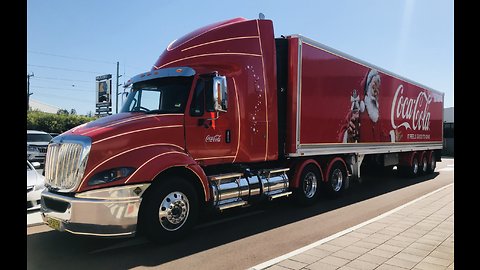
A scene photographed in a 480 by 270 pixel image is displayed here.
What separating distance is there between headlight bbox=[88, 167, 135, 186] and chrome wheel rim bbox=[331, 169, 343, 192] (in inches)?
244

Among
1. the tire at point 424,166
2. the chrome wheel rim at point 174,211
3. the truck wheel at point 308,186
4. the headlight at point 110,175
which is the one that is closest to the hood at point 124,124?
the headlight at point 110,175

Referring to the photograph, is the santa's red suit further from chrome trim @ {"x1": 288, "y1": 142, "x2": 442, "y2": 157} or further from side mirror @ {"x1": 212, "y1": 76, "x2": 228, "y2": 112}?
side mirror @ {"x1": 212, "y1": 76, "x2": 228, "y2": 112}

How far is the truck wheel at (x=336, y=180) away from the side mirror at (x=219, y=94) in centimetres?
448

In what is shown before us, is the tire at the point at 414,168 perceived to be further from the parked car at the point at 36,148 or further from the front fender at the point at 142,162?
the parked car at the point at 36,148

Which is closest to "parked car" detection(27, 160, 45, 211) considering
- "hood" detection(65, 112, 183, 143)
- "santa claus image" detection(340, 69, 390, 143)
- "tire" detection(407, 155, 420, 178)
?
"hood" detection(65, 112, 183, 143)

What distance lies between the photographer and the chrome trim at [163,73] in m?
6.44

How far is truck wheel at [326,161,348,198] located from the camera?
9.70m

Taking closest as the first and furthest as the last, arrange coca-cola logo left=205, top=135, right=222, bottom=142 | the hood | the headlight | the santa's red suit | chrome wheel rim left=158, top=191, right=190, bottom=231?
1. the headlight
2. the hood
3. chrome wheel rim left=158, top=191, right=190, bottom=231
4. coca-cola logo left=205, top=135, right=222, bottom=142
5. the santa's red suit

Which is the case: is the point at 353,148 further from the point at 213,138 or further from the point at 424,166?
the point at 424,166

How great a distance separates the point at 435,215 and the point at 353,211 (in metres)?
1.61

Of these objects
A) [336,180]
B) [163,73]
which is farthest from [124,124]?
[336,180]

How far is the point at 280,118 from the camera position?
847 centimetres

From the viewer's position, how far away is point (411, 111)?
1545cm
